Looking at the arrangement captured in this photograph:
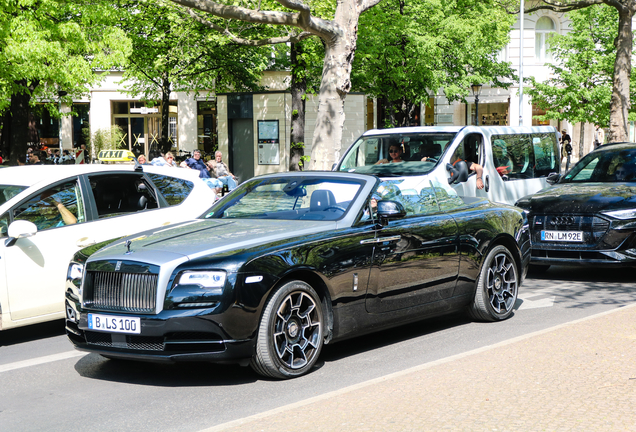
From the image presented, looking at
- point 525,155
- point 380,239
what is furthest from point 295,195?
point 525,155

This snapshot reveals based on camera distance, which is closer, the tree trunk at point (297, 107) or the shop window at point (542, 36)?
the tree trunk at point (297, 107)

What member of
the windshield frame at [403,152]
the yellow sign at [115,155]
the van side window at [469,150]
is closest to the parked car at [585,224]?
the van side window at [469,150]

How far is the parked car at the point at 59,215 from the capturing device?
7.09 meters

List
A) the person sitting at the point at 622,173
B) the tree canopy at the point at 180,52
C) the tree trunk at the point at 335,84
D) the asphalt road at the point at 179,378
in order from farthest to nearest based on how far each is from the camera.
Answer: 1. the tree canopy at the point at 180,52
2. the tree trunk at the point at 335,84
3. the person sitting at the point at 622,173
4. the asphalt road at the point at 179,378

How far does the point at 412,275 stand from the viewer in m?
6.76

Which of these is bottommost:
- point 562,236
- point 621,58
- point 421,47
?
point 562,236

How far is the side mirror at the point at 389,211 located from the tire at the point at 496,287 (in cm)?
157

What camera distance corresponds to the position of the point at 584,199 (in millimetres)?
10336

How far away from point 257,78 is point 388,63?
635 cm

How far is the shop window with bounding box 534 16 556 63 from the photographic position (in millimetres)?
49125

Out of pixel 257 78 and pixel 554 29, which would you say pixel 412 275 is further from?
pixel 554 29

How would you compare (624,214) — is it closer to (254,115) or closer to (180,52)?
(180,52)

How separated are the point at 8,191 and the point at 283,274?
11.2 feet

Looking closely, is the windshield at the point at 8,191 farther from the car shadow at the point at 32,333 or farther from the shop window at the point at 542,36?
the shop window at the point at 542,36
